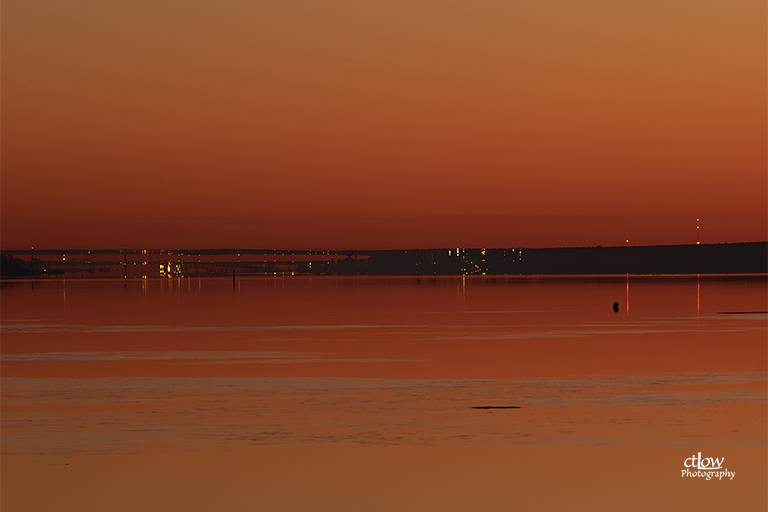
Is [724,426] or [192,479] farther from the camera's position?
[724,426]

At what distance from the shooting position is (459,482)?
15.4m

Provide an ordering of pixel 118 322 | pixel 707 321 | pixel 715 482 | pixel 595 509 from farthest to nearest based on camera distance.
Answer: pixel 118 322, pixel 707 321, pixel 715 482, pixel 595 509

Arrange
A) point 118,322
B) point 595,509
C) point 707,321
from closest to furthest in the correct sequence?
point 595,509 → point 707,321 → point 118,322

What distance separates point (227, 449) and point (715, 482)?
692cm

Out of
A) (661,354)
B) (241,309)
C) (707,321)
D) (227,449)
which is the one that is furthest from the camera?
(241,309)

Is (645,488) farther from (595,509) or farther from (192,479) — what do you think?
(192,479)

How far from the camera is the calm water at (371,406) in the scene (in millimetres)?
15898

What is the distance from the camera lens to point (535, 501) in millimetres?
14547

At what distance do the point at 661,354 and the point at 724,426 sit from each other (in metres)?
14.5

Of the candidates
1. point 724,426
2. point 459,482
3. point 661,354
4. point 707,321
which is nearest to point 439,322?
point 707,321

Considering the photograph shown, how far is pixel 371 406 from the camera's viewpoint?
2184 centimetres

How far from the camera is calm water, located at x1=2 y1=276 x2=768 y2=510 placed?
15898 millimetres

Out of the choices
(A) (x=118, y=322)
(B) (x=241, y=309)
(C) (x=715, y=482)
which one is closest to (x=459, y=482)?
(C) (x=715, y=482)

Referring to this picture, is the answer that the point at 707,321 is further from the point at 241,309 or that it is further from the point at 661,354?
the point at 241,309
